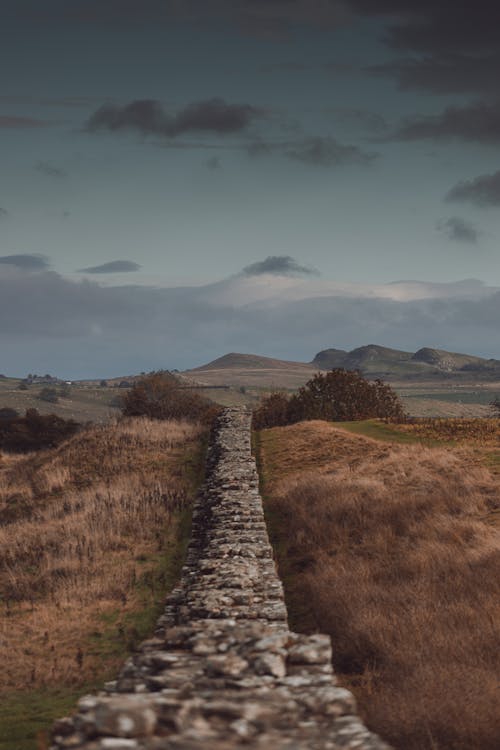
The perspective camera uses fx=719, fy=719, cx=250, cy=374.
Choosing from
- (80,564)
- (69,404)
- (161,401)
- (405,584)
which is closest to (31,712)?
(405,584)

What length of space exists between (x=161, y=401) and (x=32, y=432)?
41.0ft

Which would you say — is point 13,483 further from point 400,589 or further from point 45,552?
point 400,589

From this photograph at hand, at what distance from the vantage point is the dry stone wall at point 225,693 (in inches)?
189

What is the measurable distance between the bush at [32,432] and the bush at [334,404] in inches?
678

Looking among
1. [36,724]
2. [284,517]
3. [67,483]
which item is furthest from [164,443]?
[36,724]

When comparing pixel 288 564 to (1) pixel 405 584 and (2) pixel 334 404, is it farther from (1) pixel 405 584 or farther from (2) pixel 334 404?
(2) pixel 334 404

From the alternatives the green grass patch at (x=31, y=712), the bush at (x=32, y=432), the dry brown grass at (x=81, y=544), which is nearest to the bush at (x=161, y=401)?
the bush at (x=32, y=432)

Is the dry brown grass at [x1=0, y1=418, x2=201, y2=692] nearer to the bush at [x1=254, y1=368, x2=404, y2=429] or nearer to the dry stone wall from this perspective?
the dry stone wall

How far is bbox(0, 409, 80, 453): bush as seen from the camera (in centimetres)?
5991

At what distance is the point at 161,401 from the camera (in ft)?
225

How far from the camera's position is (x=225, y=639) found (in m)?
7.69

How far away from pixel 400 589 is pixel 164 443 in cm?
2381

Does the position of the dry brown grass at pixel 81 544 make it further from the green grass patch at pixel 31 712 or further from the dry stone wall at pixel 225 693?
the dry stone wall at pixel 225 693

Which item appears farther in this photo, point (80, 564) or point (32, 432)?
point (32, 432)
